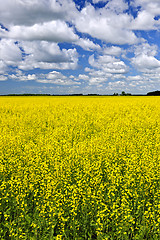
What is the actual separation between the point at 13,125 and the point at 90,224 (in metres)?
9.09

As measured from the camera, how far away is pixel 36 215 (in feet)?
13.3

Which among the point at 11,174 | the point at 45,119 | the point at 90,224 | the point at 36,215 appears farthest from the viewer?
the point at 45,119

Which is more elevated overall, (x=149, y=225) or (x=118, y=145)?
(x=118, y=145)

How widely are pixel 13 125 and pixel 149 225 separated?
9616 millimetres

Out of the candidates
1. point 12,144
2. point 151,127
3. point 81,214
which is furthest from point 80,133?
point 81,214

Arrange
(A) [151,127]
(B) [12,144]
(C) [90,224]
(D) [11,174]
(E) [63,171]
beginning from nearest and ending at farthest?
(C) [90,224] → (E) [63,171] → (D) [11,174] → (B) [12,144] → (A) [151,127]

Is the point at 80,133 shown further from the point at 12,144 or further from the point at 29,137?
the point at 12,144

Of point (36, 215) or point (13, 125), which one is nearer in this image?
point (36, 215)

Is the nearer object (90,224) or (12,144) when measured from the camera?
(90,224)

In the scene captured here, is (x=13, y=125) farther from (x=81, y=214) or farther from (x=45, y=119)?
(x=81, y=214)

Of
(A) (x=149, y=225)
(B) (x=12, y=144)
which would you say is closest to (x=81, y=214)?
(A) (x=149, y=225)

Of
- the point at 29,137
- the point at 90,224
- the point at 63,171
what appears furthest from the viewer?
the point at 29,137

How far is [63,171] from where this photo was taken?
5.26 m

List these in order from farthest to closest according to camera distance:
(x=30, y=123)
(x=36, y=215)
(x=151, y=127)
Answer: (x=30, y=123), (x=151, y=127), (x=36, y=215)
